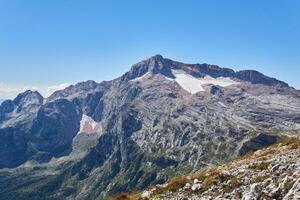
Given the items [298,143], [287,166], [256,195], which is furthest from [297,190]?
[298,143]

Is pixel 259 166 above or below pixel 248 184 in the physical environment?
above

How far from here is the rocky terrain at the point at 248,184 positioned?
23.3 metres

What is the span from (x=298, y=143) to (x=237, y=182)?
35.5 feet

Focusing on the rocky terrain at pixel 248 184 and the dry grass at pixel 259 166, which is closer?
the rocky terrain at pixel 248 184

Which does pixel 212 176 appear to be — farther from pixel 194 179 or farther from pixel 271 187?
pixel 271 187

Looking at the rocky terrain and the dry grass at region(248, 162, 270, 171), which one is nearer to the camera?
the rocky terrain

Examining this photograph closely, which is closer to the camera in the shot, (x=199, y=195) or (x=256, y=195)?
(x=256, y=195)

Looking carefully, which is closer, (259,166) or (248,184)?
(248,184)

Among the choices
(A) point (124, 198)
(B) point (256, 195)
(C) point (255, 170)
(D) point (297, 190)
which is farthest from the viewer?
(A) point (124, 198)

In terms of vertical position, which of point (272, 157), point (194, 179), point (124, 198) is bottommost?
point (124, 198)

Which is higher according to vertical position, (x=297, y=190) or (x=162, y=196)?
(x=297, y=190)

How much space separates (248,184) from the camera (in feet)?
90.1

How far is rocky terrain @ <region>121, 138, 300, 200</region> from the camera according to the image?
23344 mm

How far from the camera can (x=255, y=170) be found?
30.3m
